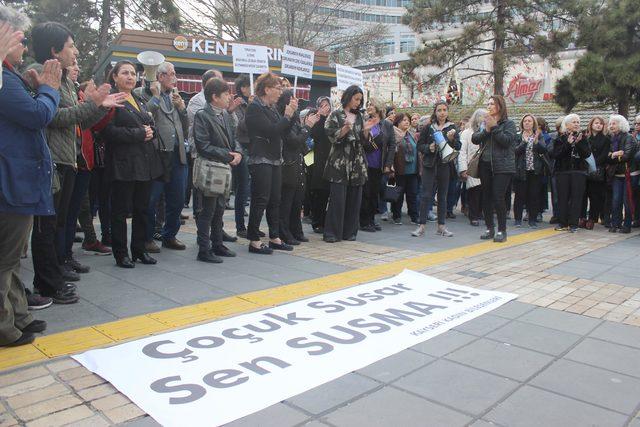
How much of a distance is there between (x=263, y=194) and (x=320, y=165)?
1.57 m

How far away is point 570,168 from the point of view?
8.75 meters

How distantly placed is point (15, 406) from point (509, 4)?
65.8ft

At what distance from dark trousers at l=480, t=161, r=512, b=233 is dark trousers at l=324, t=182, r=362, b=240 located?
6.03 feet

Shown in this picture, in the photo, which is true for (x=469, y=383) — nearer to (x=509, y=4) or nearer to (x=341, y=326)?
(x=341, y=326)

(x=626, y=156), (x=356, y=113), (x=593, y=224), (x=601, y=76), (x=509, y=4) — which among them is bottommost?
(x=593, y=224)

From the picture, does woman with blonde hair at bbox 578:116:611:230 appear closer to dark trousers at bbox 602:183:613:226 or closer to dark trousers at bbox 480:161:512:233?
dark trousers at bbox 602:183:613:226

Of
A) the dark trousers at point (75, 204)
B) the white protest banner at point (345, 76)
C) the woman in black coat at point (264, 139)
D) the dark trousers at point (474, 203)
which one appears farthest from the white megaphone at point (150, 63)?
the dark trousers at point (474, 203)

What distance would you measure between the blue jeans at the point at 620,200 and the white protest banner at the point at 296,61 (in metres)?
5.02

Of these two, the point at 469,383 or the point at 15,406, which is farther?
the point at 469,383

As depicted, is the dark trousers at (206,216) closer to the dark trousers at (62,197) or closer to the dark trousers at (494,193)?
the dark trousers at (62,197)

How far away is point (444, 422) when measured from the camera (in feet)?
8.15

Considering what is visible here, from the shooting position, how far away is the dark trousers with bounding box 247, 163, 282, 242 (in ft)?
19.6

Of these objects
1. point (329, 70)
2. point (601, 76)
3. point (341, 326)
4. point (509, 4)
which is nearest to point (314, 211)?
point (341, 326)

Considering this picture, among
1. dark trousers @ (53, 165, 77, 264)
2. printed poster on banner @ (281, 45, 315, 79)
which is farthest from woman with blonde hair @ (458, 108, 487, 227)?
dark trousers @ (53, 165, 77, 264)
